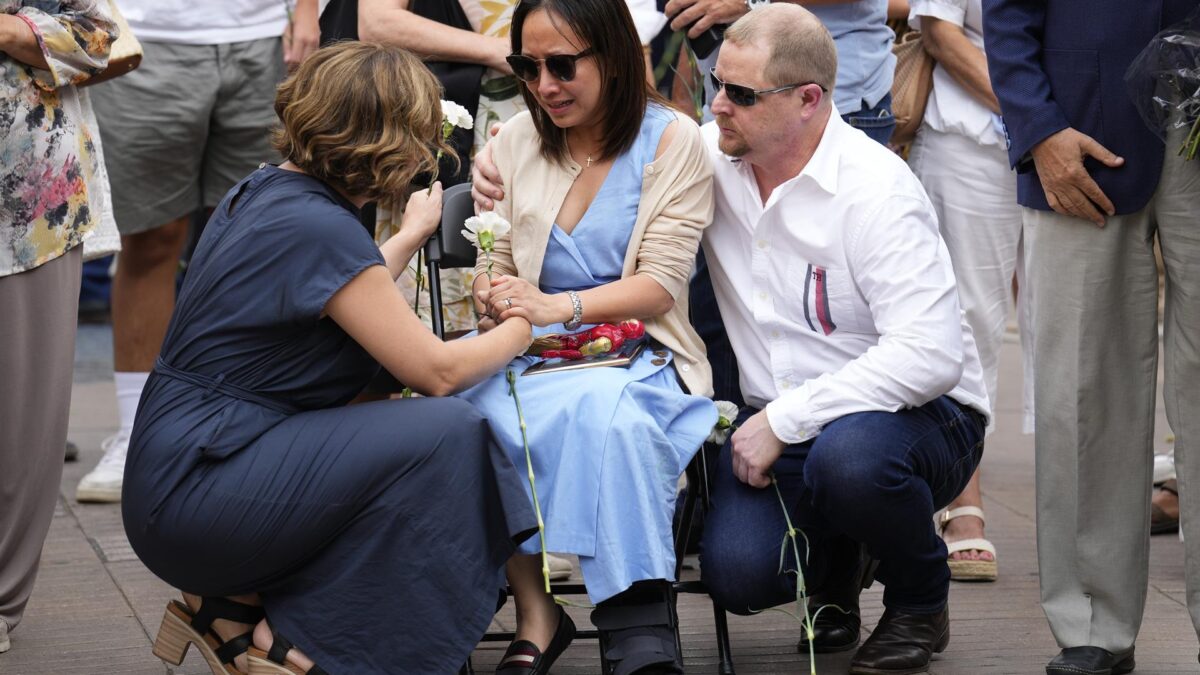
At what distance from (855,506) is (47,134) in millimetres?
2089

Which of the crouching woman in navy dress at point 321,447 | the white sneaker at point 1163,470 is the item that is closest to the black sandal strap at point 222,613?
the crouching woman in navy dress at point 321,447

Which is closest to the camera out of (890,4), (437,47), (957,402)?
(957,402)

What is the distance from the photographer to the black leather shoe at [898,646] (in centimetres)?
364

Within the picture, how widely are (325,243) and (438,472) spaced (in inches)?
20.5

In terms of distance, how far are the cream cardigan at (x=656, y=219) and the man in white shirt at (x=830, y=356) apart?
0.11 meters

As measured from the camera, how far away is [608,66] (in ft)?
12.2

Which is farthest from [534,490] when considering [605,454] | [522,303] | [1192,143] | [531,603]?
[1192,143]

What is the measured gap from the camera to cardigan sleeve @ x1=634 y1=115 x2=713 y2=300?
3707 millimetres

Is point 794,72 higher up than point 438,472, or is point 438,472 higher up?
point 794,72

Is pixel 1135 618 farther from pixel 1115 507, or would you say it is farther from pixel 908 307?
pixel 908 307

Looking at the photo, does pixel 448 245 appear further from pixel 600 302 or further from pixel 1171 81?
pixel 1171 81

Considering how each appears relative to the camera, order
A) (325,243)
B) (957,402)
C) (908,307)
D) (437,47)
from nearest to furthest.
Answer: (325,243)
(908,307)
(957,402)
(437,47)

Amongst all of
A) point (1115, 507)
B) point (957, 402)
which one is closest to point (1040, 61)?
point (957, 402)

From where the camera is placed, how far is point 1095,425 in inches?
143
